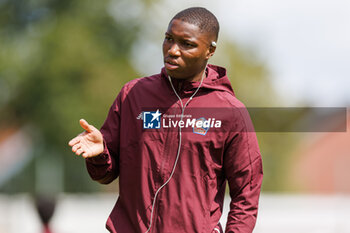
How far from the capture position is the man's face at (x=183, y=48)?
4438 millimetres

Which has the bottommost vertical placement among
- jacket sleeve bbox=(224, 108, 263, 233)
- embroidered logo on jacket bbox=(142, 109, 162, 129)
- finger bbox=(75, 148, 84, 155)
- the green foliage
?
the green foliage

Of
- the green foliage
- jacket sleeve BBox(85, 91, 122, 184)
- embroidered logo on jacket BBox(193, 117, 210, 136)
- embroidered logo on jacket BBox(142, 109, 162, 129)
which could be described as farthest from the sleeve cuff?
the green foliage

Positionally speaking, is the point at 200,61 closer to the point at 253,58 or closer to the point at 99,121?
the point at 99,121

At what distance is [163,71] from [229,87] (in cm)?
46

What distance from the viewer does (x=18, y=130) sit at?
115 ft

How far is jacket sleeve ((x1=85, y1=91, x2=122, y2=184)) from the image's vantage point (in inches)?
177

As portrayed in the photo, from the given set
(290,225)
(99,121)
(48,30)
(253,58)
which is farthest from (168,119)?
(253,58)

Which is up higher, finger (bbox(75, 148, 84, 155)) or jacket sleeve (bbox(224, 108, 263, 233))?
finger (bbox(75, 148, 84, 155))

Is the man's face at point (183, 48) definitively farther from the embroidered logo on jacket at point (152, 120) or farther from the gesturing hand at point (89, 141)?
the gesturing hand at point (89, 141)

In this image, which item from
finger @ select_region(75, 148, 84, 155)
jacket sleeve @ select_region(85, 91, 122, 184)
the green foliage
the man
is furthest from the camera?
the green foliage

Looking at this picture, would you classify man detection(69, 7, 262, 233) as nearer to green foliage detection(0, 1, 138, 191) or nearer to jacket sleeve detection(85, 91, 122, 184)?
jacket sleeve detection(85, 91, 122, 184)

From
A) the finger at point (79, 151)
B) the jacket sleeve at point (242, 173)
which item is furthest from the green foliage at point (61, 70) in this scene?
the finger at point (79, 151)

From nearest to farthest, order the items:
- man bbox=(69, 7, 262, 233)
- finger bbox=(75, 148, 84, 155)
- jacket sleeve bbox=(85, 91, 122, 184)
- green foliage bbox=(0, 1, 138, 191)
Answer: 1. finger bbox=(75, 148, 84, 155)
2. man bbox=(69, 7, 262, 233)
3. jacket sleeve bbox=(85, 91, 122, 184)
4. green foliage bbox=(0, 1, 138, 191)

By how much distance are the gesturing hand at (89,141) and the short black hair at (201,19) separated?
0.89 meters
